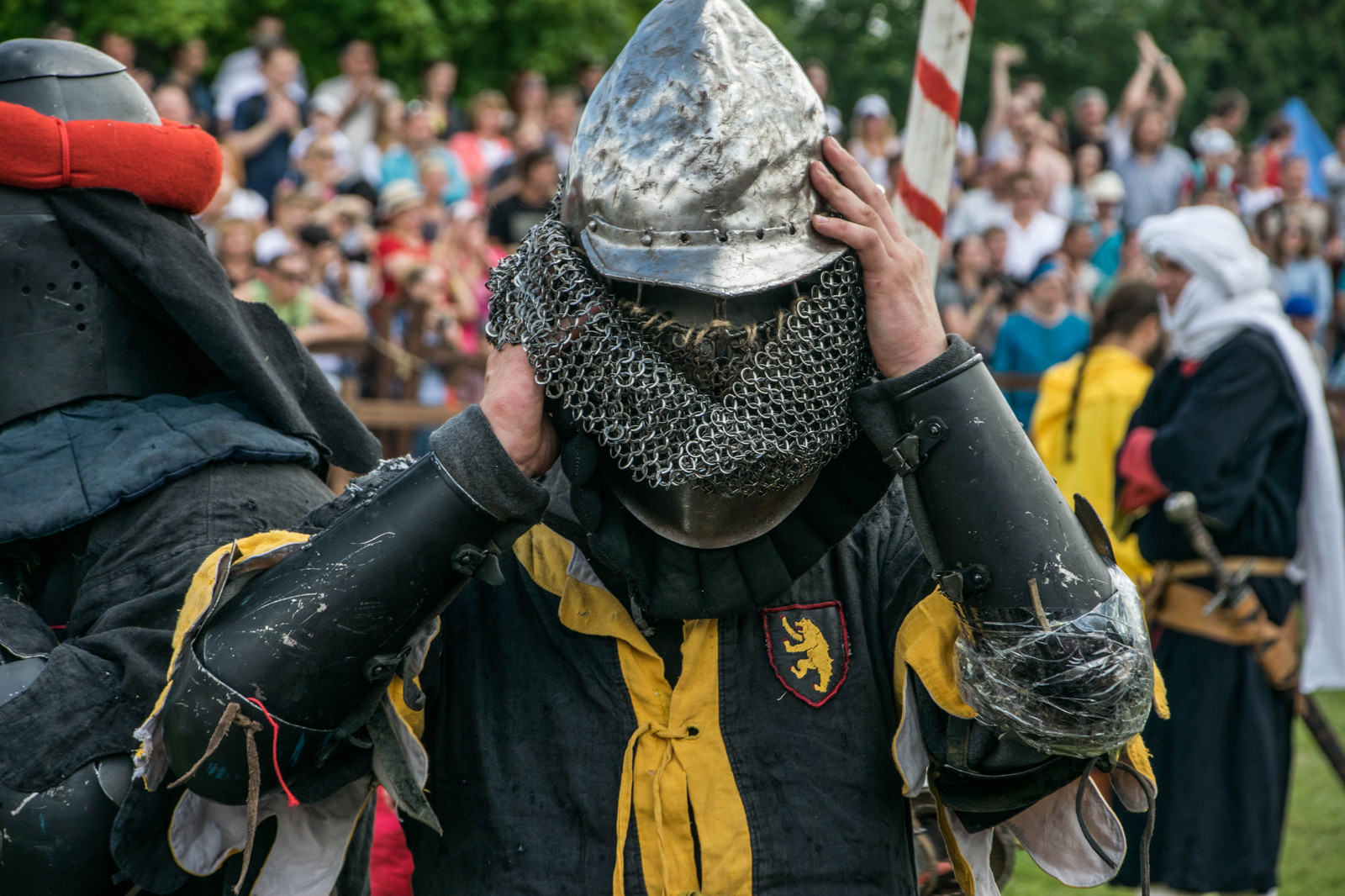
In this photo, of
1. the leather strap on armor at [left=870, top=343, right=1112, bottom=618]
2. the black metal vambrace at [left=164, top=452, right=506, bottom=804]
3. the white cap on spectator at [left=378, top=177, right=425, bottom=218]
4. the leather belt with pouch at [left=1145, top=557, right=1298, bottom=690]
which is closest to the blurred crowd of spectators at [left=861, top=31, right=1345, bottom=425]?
the leather belt with pouch at [left=1145, top=557, right=1298, bottom=690]

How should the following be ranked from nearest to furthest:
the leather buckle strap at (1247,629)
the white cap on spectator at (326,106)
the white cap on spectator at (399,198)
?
the leather buckle strap at (1247,629) < the white cap on spectator at (399,198) < the white cap on spectator at (326,106)

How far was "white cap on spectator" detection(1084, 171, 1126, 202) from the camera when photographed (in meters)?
11.8

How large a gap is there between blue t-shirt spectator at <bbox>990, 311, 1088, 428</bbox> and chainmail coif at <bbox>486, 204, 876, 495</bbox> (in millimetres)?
7214

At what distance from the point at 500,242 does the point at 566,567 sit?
725 cm

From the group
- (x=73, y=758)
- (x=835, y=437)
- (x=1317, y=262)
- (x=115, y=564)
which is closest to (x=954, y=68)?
(x=835, y=437)

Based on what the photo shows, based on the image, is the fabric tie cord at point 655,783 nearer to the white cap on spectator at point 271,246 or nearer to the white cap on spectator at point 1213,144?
the white cap on spectator at point 271,246

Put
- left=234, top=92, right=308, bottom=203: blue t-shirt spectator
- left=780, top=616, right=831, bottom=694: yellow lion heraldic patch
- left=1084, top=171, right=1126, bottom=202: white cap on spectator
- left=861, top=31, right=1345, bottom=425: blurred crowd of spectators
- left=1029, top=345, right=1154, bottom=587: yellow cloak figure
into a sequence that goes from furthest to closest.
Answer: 1. left=1084, top=171, right=1126, bottom=202: white cap on spectator
2. left=861, top=31, right=1345, bottom=425: blurred crowd of spectators
3. left=234, top=92, right=308, bottom=203: blue t-shirt spectator
4. left=1029, top=345, right=1154, bottom=587: yellow cloak figure
5. left=780, top=616, right=831, bottom=694: yellow lion heraldic patch

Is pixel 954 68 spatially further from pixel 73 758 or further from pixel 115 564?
pixel 73 758

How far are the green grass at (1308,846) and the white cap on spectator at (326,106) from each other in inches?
247

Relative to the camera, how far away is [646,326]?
2.01 metres

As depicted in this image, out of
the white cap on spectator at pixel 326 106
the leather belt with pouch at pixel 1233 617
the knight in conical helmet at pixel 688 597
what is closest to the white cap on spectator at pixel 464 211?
the white cap on spectator at pixel 326 106

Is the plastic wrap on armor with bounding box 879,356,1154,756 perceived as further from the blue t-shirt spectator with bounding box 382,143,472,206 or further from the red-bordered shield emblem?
the blue t-shirt spectator with bounding box 382,143,472,206

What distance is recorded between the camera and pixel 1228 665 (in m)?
5.02

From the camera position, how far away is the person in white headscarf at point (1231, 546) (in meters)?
4.89
